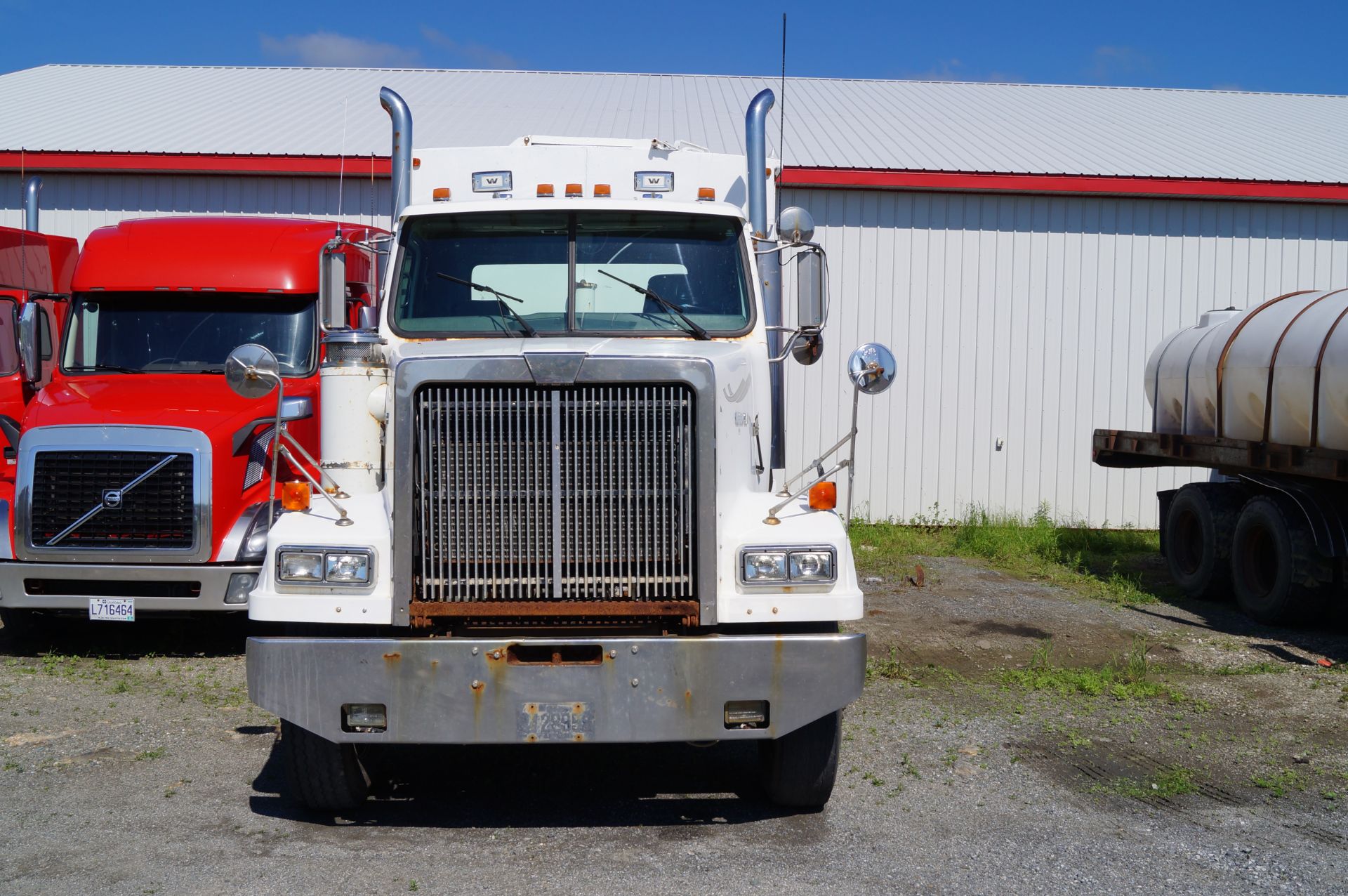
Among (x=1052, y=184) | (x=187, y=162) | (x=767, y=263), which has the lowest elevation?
(x=767, y=263)

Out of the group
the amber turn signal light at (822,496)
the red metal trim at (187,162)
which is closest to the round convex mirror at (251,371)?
the amber turn signal light at (822,496)

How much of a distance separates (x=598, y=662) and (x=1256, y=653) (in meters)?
6.21

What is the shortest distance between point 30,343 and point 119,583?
2.24 m

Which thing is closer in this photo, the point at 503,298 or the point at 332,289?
the point at 503,298

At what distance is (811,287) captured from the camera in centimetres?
648

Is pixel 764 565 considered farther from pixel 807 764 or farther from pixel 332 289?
pixel 332 289

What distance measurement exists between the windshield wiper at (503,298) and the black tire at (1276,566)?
22.7ft

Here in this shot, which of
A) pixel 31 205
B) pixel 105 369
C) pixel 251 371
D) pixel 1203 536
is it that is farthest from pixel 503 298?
pixel 31 205

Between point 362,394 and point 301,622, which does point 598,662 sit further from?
point 362,394

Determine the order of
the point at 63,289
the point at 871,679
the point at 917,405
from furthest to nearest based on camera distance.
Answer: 1. the point at 917,405
2. the point at 63,289
3. the point at 871,679

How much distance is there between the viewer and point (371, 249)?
687 cm

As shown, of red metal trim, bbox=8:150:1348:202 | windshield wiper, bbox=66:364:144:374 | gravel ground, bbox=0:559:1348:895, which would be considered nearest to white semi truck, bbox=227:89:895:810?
gravel ground, bbox=0:559:1348:895

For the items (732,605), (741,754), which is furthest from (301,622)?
(741,754)

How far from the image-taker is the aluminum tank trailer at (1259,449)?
965 centimetres
